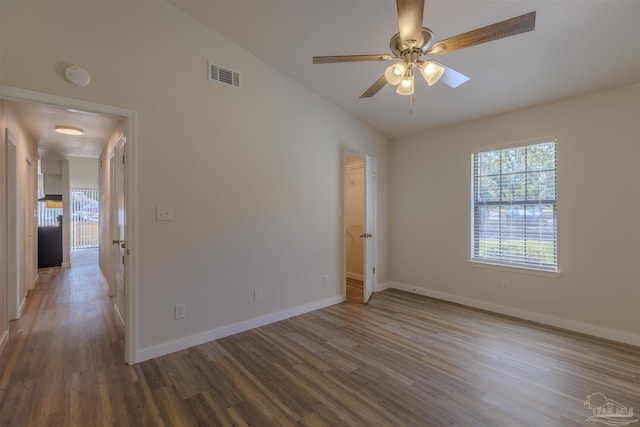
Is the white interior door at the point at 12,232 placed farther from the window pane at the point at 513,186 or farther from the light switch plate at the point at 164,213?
the window pane at the point at 513,186

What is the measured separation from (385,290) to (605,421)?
308 centimetres

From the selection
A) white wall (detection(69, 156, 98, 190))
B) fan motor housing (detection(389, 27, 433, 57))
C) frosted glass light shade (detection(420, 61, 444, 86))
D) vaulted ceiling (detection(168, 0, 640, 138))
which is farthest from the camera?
white wall (detection(69, 156, 98, 190))

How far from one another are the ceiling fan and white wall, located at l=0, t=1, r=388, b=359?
57.6 inches

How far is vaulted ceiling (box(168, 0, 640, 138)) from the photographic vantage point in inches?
87.2

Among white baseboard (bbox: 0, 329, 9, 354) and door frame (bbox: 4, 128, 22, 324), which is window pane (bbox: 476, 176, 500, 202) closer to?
white baseboard (bbox: 0, 329, 9, 354)

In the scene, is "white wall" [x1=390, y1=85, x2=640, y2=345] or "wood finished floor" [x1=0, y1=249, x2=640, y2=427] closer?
"wood finished floor" [x1=0, y1=249, x2=640, y2=427]

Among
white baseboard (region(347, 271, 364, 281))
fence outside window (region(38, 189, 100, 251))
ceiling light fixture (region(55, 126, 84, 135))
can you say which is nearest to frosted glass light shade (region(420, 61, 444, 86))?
white baseboard (region(347, 271, 364, 281))

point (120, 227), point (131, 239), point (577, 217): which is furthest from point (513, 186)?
point (120, 227)

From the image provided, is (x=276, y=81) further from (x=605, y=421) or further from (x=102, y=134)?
(x=605, y=421)

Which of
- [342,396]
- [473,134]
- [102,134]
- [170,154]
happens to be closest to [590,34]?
[473,134]

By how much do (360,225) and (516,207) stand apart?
2606 mm

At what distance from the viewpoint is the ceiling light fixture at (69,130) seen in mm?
4160

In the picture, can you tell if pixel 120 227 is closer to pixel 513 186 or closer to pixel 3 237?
pixel 3 237

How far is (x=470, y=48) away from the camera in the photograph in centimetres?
260
